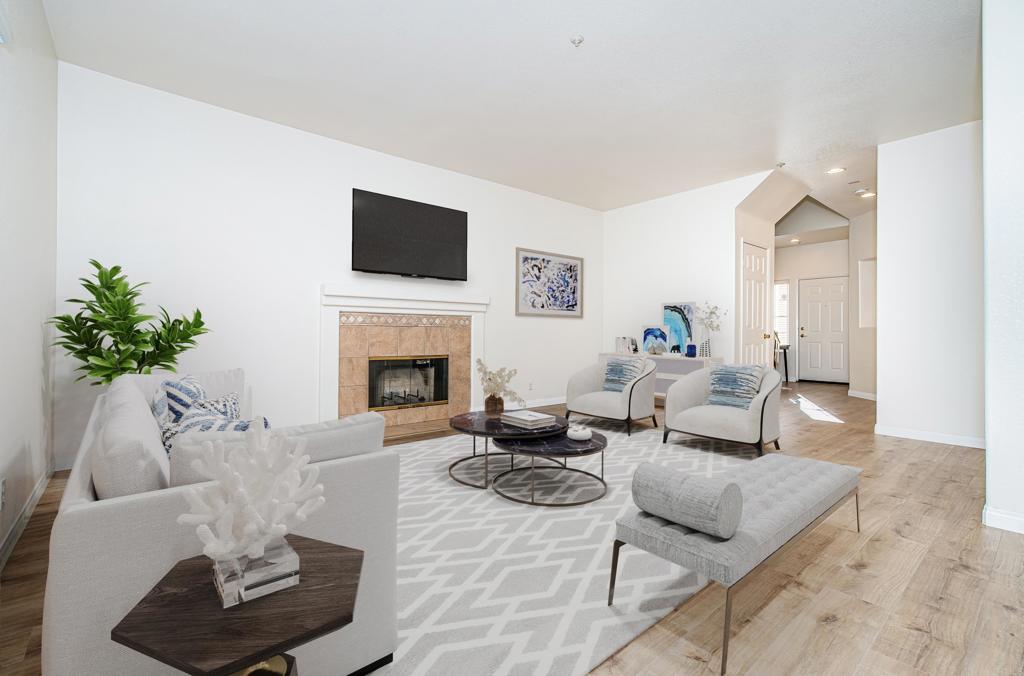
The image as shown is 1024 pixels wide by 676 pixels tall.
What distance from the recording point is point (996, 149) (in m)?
2.67

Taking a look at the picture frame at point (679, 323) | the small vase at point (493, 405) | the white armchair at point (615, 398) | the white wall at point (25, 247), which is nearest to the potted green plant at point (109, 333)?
the white wall at point (25, 247)

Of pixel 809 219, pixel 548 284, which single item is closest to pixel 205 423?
pixel 548 284

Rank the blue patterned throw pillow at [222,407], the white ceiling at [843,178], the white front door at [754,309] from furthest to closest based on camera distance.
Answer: the white front door at [754,309] < the white ceiling at [843,178] < the blue patterned throw pillow at [222,407]

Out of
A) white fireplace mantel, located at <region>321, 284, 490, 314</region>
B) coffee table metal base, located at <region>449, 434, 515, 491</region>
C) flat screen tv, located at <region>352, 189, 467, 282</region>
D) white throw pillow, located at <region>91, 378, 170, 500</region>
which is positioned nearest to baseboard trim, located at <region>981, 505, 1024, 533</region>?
coffee table metal base, located at <region>449, 434, 515, 491</region>

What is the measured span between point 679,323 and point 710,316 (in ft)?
1.46

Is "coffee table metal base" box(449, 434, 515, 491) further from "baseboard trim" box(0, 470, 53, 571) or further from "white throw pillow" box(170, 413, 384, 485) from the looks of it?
"baseboard trim" box(0, 470, 53, 571)

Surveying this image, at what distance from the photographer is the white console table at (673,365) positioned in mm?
6062

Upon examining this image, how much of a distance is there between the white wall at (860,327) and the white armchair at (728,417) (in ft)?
14.7

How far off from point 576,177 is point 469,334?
239 centimetres

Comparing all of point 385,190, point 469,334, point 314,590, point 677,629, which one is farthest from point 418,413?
point 314,590

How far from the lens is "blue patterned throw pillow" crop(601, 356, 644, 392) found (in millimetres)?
4988

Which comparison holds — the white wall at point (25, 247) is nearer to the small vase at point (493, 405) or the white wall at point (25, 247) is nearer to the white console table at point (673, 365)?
the small vase at point (493, 405)

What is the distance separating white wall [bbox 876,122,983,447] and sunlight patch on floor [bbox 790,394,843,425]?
2.49ft

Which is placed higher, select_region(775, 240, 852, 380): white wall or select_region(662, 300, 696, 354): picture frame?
select_region(775, 240, 852, 380): white wall
